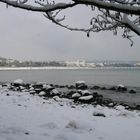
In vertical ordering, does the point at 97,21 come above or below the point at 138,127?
above

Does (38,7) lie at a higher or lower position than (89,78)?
higher

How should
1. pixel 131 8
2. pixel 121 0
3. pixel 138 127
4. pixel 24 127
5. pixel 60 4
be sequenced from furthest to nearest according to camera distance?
1. pixel 138 127
2. pixel 24 127
3. pixel 121 0
4. pixel 60 4
5. pixel 131 8

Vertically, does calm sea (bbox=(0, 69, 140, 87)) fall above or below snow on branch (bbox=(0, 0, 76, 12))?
below

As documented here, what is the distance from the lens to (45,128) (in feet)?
29.6

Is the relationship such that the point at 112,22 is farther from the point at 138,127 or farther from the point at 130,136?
the point at 138,127

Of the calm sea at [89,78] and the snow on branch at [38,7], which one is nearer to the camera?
the snow on branch at [38,7]

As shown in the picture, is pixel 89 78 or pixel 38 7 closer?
pixel 38 7

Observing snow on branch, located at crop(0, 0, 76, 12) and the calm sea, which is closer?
snow on branch, located at crop(0, 0, 76, 12)

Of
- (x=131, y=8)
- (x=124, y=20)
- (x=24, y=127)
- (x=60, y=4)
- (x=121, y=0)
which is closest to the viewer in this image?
(x=131, y=8)

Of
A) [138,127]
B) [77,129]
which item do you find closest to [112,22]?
[77,129]

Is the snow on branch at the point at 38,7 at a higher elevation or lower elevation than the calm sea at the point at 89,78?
higher

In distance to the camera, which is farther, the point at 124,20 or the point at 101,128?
the point at 101,128

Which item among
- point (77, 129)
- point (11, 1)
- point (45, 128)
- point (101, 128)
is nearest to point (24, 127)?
point (45, 128)

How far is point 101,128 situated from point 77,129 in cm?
95
